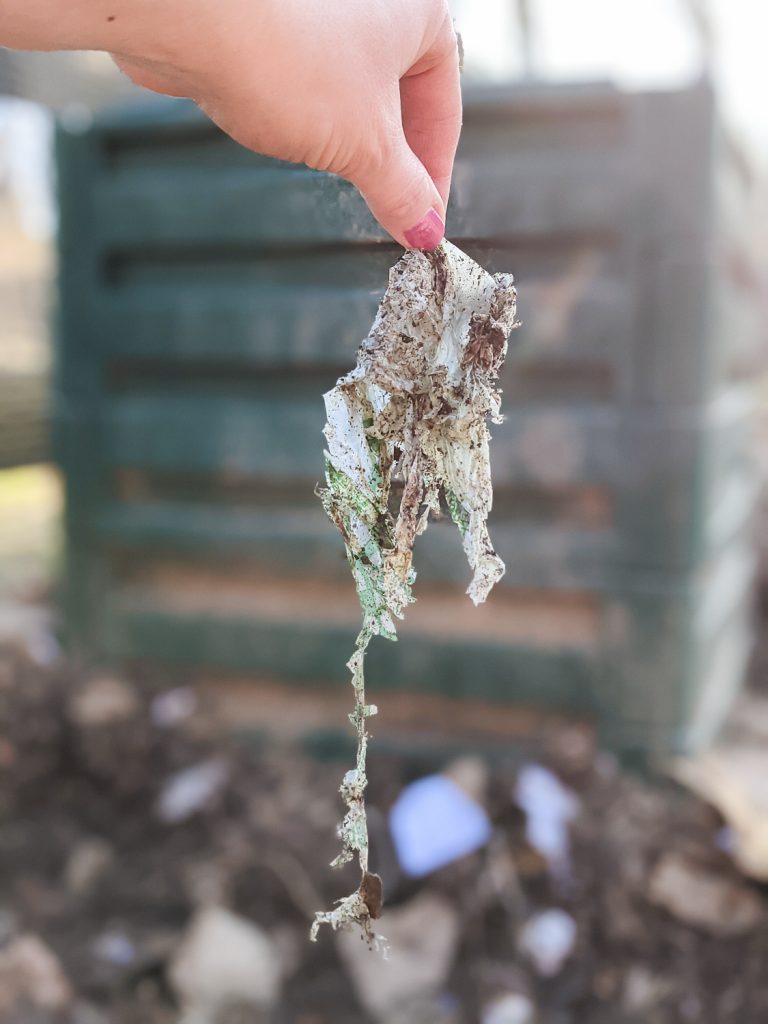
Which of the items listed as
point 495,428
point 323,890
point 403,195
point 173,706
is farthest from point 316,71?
point 173,706

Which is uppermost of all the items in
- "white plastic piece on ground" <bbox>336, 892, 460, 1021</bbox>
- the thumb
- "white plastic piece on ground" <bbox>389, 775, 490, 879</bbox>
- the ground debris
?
the thumb

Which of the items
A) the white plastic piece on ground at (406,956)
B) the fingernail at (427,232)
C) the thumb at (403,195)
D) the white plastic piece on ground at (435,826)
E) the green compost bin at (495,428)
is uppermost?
the thumb at (403,195)

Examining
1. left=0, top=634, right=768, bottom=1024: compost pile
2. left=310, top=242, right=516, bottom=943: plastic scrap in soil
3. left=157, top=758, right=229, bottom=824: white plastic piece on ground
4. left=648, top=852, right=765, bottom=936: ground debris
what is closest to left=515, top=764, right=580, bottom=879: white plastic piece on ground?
left=0, top=634, right=768, bottom=1024: compost pile

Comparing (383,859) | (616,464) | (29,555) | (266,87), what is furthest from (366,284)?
(29,555)

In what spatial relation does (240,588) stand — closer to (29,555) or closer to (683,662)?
(683,662)

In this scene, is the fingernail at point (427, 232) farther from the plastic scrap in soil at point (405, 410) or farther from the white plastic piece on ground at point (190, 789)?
the white plastic piece on ground at point (190, 789)

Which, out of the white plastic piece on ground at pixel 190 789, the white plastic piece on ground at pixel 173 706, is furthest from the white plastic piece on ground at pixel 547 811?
the white plastic piece on ground at pixel 173 706

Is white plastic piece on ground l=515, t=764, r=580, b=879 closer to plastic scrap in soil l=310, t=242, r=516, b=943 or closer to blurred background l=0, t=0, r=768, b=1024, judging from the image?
blurred background l=0, t=0, r=768, b=1024
